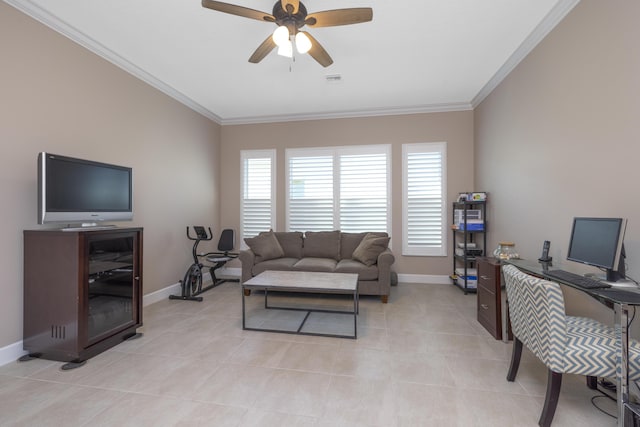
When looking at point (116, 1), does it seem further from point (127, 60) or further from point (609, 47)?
point (609, 47)

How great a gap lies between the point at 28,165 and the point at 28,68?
Result: 825 millimetres

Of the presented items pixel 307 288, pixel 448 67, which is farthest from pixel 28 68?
pixel 448 67

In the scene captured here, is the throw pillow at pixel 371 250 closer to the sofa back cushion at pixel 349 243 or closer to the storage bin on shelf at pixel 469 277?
the sofa back cushion at pixel 349 243

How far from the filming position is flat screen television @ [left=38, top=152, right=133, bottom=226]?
2129 mm

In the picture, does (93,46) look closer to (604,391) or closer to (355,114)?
(355,114)

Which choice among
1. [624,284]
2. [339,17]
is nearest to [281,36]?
[339,17]

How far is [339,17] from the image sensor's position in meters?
2.05

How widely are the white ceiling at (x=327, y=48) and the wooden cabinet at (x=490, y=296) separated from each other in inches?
91.4

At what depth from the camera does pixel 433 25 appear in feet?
8.46

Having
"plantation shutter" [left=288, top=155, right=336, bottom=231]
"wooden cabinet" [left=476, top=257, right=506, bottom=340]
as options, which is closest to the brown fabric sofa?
"plantation shutter" [left=288, top=155, right=336, bottom=231]

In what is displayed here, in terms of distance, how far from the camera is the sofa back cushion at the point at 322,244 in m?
4.43

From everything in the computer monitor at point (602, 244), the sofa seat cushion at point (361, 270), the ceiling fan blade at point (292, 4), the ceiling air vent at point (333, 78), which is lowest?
the sofa seat cushion at point (361, 270)

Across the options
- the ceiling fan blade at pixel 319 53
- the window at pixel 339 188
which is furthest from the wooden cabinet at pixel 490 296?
the ceiling fan blade at pixel 319 53

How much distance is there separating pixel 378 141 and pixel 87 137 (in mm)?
3983
